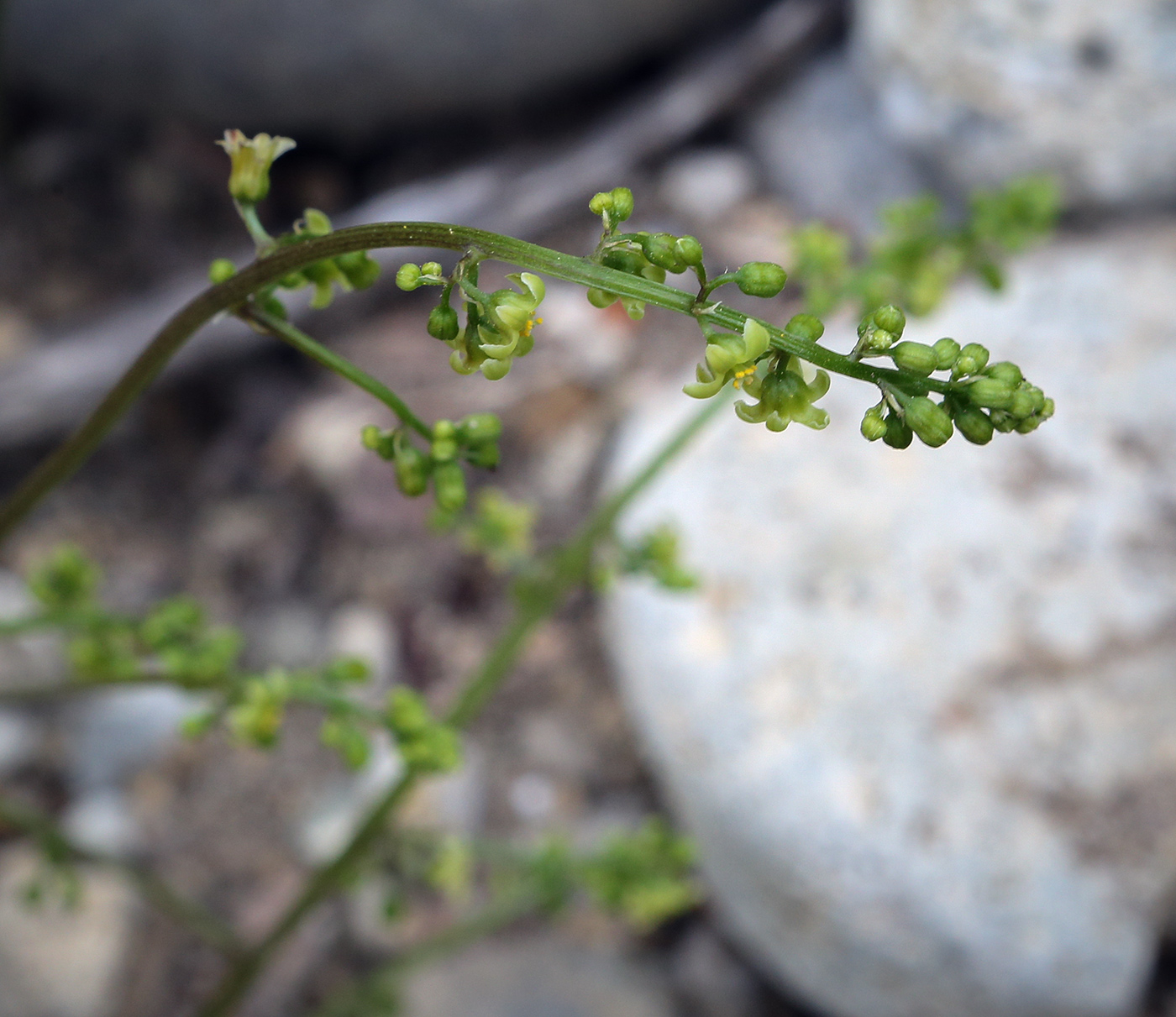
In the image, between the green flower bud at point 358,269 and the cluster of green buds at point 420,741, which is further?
the cluster of green buds at point 420,741

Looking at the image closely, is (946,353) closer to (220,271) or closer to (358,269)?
(358,269)

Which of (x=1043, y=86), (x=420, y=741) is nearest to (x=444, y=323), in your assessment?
(x=420, y=741)

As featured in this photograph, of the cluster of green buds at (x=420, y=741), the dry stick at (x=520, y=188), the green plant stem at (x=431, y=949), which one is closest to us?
the cluster of green buds at (x=420, y=741)

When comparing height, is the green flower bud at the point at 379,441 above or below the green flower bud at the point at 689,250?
Result: above

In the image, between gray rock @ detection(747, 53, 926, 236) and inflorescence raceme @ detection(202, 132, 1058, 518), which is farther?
gray rock @ detection(747, 53, 926, 236)

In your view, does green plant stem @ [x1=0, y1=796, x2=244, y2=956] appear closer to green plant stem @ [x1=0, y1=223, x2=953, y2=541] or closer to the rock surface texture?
green plant stem @ [x1=0, y1=223, x2=953, y2=541]

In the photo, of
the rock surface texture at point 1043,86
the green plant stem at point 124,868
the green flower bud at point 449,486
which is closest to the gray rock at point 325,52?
→ the rock surface texture at point 1043,86

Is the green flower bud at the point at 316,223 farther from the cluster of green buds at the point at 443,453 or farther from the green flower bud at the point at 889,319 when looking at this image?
the green flower bud at the point at 889,319

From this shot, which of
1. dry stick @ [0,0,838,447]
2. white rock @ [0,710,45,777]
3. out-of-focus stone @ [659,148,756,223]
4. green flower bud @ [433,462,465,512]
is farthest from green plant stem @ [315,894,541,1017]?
out-of-focus stone @ [659,148,756,223]
